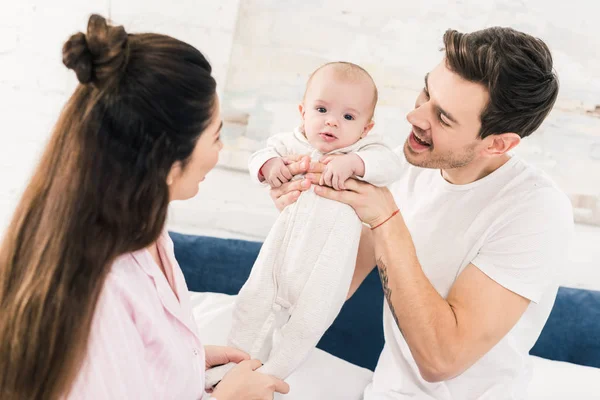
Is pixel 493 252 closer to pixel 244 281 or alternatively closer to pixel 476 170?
pixel 476 170

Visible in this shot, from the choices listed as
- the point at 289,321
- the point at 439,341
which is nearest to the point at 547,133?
the point at 439,341

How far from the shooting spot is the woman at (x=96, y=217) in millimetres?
1162

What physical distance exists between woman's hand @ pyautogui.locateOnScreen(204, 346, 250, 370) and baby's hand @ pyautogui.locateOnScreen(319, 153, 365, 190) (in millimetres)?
521

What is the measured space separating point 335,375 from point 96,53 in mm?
1413

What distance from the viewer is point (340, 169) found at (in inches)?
69.7

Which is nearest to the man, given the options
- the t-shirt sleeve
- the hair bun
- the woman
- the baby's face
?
the t-shirt sleeve

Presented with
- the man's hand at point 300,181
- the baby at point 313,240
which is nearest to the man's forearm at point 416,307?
the baby at point 313,240

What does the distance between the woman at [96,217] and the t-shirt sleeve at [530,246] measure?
38.3 inches

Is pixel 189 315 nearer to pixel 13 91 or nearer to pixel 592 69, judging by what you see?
pixel 13 91

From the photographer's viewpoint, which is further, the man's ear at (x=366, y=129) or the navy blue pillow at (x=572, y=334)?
the navy blue pillow at (x=572, y=334)

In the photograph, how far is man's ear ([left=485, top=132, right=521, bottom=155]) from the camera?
1946 mm

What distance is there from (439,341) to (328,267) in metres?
0.37

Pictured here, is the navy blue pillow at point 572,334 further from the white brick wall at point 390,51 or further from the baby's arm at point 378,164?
the baby's arm at point 378,164

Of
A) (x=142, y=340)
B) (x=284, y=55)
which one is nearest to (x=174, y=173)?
(x=142, y=340)
